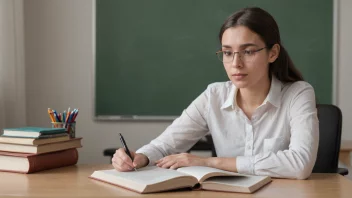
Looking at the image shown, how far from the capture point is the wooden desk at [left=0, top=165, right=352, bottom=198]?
1368 mm

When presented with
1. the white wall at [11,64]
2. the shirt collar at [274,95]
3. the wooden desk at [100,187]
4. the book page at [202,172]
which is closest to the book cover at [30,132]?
the wooden desk at [100,187]

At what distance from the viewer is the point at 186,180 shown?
1.42 metres

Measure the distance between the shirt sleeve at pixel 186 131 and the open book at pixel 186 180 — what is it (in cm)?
43

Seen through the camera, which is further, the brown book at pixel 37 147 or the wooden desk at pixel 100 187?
the brown book at pixel 37 147

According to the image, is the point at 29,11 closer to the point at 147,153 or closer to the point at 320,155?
the point at 147,153

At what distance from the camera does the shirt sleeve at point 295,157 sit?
5.36 ft

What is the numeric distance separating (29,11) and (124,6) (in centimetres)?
69

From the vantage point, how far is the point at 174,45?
3615 mm

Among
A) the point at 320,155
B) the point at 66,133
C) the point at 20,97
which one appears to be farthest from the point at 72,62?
the point at 320,155

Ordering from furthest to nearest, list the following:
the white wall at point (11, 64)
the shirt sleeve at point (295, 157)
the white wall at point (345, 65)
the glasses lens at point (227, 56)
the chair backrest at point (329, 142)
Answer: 1. the white wall at point (345, 65)
2. the white wall at point (11, 64)
3. the chair backrest at point (329, 142)
4. the glasses lens at point (227, 56)
5. the shirt sleeve at point (295, 157)

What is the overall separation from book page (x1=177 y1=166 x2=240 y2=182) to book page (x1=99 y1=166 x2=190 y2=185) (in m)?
0.05

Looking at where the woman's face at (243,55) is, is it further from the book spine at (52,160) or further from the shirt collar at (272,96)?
the book spine at (52,160)

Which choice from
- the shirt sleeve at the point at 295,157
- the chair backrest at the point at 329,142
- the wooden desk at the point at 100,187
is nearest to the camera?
the wooden desk at the point at 100,187

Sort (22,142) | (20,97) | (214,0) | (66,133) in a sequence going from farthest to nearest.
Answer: (214,0) → (20,97) → (66,133) → (22,142)
